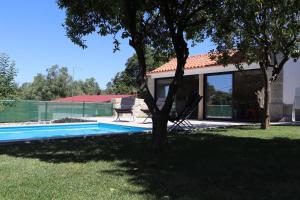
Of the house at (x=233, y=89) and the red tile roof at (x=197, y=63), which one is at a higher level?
the red tile roof at (x=197, y=63)

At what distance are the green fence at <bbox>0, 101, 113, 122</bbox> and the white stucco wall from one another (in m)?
11.0

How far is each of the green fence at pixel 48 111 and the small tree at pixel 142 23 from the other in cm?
1213

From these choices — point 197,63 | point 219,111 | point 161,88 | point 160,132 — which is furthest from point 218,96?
point 160,132

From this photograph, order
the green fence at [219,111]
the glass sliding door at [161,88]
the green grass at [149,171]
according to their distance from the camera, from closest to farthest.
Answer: the green grass at [149,171], the green fence at [219,111], the glass sliding door at [161,88]

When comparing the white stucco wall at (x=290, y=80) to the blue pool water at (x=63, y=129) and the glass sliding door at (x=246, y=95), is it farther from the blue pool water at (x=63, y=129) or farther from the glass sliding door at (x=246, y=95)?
the blue pool water at (x=63, y=129)

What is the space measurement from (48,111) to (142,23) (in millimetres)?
14386

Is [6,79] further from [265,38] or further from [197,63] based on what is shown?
[197,63]

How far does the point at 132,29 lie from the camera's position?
8891 mm

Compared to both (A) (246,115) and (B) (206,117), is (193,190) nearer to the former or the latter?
(A) (246,115)

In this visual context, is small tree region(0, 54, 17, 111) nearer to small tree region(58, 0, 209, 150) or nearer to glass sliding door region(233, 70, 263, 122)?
small tree region(58, 0, 209, 150)

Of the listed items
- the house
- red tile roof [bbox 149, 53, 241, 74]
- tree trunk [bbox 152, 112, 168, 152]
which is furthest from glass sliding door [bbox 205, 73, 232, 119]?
tree trunk [bbox 152, 112, 168, 152]

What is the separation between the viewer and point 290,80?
19.6 m

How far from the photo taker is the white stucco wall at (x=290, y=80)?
19375 mm

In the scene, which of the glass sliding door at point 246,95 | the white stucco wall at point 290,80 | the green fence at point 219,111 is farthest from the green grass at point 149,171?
the green fence at point 219,111
